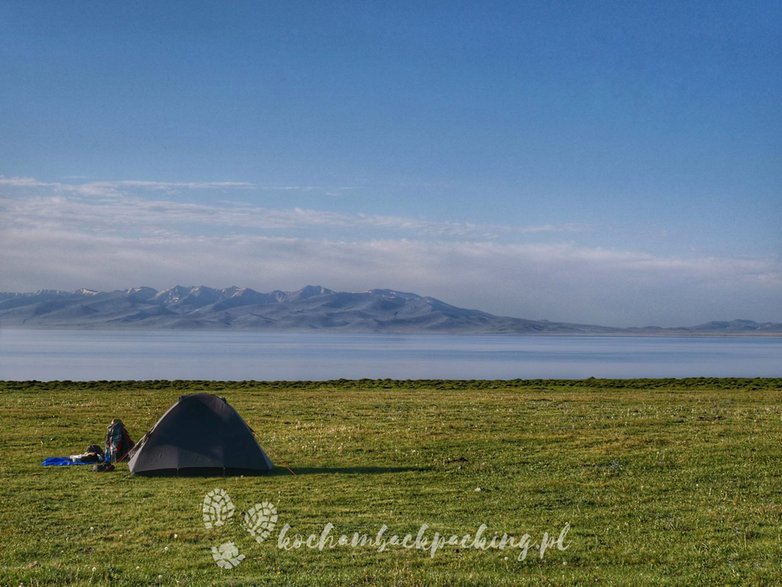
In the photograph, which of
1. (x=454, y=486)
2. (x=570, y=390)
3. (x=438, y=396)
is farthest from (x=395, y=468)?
(x=570, y=390)

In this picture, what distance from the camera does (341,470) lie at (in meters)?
24.8

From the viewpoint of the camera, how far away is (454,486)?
22188mm

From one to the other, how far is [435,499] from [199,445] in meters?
8.08

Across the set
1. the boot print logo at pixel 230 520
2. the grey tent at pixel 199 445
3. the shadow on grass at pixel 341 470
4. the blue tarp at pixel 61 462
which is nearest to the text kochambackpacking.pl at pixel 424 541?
the boot print logo at pixel 230 520

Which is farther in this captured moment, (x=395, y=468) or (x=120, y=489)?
(x=395, y=468)

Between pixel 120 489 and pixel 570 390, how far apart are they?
49.1 m

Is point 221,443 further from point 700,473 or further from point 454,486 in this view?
point 700,473

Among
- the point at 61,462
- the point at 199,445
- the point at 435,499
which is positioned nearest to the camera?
the point at 435,499

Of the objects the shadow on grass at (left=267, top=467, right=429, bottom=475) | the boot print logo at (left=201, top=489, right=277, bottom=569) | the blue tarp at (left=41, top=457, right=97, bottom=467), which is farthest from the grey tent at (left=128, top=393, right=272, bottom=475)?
the boot print logo at (left=201, top=489, right=277, bottom=569)

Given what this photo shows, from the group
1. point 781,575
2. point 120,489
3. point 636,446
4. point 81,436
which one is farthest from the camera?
point 81,436

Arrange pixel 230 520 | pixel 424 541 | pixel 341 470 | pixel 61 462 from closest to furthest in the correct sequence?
pixel 424 541 → pixel 230 520 → pixel 341 470 → pixel 61 462

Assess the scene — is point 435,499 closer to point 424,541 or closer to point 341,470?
point 424,541

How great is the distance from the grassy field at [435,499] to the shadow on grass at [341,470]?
0.09 metres

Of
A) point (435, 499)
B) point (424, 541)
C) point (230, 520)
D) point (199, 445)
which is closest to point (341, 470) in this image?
point (199, 445)
